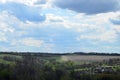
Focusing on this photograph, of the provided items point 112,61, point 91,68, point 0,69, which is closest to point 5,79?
point 0,69

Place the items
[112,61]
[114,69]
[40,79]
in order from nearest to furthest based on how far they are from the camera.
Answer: [40,79]
[114,69]
[112,61]

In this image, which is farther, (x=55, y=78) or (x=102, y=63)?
(x=102, y=63)

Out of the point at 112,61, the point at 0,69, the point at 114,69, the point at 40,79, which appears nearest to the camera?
the point at 40,79

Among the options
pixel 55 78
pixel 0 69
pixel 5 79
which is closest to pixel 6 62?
pixel 0 69

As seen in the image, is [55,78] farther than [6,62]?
No

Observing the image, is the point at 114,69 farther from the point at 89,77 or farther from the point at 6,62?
the point at 6,62

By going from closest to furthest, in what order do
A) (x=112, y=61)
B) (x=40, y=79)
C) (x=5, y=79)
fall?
1. (x=40, y=79)
2. (x=5, y=79)
3. (x=112, y=61)

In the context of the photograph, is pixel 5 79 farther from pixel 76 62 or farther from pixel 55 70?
pixel 76 62

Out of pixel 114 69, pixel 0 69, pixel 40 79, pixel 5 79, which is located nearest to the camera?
pixel 40 79
